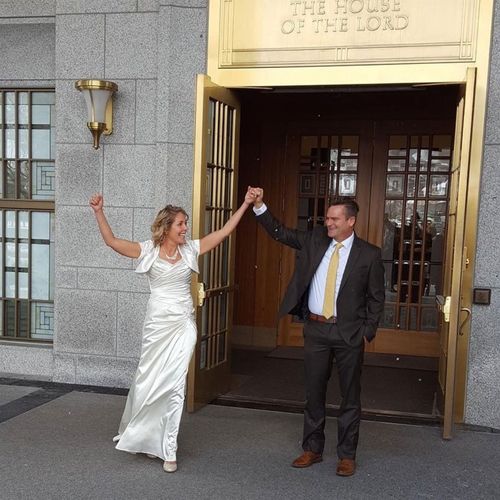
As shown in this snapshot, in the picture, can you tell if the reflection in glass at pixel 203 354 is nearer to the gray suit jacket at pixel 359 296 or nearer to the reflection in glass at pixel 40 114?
the gray suit jacket at pixel 359 296

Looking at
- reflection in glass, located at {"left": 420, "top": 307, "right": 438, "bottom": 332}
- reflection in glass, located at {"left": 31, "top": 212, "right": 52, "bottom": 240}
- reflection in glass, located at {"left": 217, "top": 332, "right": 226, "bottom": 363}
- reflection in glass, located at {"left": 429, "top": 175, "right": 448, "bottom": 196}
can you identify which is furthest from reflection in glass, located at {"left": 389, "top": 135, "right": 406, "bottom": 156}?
reflection in glass, located at {"left": 31, "top": 212, "right": 52, "bottom": 240}

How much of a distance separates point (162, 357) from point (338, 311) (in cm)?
119

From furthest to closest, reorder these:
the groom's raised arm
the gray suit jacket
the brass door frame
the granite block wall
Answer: the granite block wall < the brass door frame < the groom's raised arm < the gray suit jacket

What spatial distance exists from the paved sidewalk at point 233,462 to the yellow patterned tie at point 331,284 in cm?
106

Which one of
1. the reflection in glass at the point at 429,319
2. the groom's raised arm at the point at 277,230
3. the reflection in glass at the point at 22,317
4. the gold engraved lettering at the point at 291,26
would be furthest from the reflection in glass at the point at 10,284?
the reflection in glass at the point at 429,319

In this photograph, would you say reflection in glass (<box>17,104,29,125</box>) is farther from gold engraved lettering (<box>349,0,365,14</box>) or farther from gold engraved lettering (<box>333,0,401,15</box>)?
gold engraved lettering (<box>349,0,365,14</box>)

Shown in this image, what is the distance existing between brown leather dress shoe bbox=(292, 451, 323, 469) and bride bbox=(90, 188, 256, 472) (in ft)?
2.67

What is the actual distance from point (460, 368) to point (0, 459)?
11.4 ft

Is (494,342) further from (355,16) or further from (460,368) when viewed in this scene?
(355,16)

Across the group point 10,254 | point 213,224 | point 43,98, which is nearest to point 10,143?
point 43,98

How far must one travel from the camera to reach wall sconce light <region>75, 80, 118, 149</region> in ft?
17.7

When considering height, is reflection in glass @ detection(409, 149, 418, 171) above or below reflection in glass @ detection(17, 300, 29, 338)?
above

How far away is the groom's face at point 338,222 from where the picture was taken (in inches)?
155

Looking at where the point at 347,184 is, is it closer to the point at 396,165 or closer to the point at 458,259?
the point at 396,165
